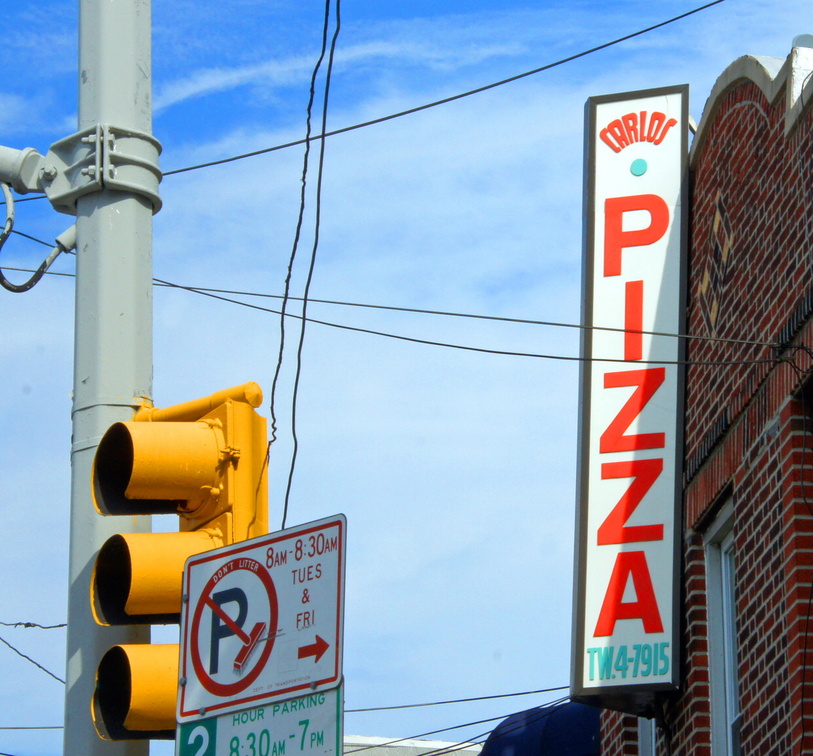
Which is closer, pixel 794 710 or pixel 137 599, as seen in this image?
pixel 137 599

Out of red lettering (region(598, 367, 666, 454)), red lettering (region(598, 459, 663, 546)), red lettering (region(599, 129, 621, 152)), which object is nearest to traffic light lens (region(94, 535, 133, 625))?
red lettering (region(598, 459, 663, 546))

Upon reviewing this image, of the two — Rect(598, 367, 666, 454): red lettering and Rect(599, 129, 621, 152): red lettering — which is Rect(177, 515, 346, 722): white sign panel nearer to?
Rect(598, 367, 666, 454): red lettering

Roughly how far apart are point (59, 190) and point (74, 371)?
2.41 ft

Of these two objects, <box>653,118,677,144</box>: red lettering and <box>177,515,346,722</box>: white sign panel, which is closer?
<box>177,515,346,722</box>: white sign panel

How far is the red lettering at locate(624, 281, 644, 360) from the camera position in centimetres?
985

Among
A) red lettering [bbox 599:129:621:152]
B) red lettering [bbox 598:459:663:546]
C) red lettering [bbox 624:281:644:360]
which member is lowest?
red lettering [bbox 598:459:663:546]

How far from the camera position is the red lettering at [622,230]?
9969mm

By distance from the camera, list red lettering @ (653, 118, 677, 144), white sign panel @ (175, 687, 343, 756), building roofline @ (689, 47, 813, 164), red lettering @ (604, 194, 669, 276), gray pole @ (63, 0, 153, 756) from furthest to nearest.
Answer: red lettering @ (653, 118, 677, 144)
red lettering @ (604, 194, 669, 276)
building roofline @ (689, 47, 813, 164)
gray pole @ (63, 0, 153, 756)
white sign panel @ (175, 687, 343, 756)

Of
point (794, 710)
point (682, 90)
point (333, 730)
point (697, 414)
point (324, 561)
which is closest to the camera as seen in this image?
point (333, 730)

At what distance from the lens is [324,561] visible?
4480 millimetres

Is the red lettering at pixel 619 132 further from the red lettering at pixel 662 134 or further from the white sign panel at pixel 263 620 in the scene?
the white sign panel at pixel 263 620

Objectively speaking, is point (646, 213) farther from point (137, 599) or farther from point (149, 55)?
point (137, 599)

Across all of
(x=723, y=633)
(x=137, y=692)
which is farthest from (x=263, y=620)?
(x=723, y=633)

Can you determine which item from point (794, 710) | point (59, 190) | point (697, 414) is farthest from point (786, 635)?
point (59, 190)
